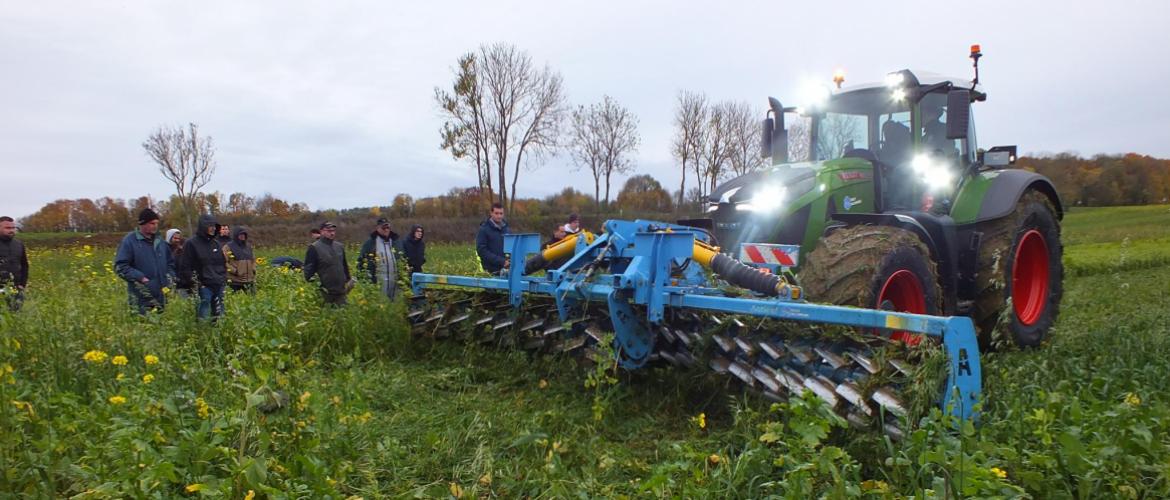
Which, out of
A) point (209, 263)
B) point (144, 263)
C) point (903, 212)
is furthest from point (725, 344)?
point (144, 263)

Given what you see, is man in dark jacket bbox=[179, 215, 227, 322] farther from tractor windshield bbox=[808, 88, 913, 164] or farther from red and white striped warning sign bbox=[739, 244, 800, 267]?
tractor windshield bbox=[808, 88, 913, 164]

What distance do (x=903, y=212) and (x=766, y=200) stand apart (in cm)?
106

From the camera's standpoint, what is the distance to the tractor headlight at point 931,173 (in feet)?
18.2

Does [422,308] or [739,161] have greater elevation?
[739,161]

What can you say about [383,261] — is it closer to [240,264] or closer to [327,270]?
[327,270]

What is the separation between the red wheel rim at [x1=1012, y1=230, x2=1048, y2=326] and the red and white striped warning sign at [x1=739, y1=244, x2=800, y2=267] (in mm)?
2802

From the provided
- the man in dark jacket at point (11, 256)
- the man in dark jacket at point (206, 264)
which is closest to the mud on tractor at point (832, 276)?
the man in dark jacket at point (206, 264)

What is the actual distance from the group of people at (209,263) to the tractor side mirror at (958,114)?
353 centimetres

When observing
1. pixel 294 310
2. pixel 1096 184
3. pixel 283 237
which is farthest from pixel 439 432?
pixel 1096 184

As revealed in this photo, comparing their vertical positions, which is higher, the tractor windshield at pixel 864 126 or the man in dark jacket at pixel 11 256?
the tractor windshield at pixel 864 126

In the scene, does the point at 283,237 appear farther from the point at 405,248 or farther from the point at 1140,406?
the point at 1140,406

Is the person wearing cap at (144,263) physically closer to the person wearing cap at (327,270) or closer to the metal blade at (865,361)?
the person wearing cap at (327,270)

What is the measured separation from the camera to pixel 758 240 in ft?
16.3

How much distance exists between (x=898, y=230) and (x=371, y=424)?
3.36 metres
